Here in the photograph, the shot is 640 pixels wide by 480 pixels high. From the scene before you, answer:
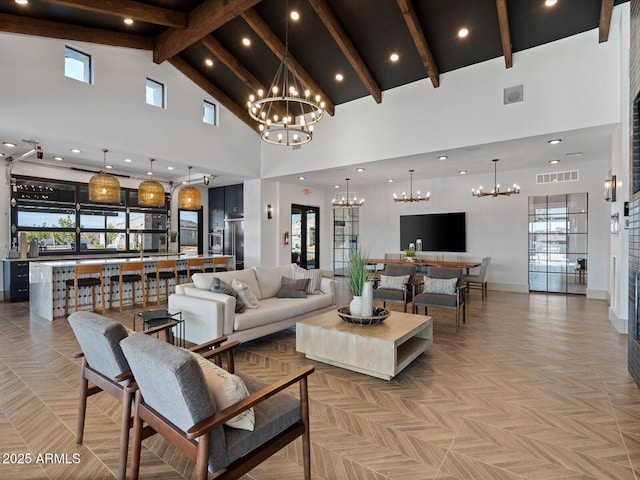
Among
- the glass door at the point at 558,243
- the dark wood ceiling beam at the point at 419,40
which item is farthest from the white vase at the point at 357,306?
the glass door at the point at 558,243

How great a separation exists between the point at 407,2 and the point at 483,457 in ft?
18.2

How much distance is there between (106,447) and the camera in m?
2.33

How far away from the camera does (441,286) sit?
5359 millimetres

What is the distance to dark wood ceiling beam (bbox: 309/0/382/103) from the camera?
523 cm

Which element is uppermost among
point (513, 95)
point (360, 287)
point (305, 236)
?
point (513, 95)

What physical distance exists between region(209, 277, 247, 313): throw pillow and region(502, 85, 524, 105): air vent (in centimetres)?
535

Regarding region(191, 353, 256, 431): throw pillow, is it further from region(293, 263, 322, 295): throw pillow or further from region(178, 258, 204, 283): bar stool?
region(178, 258, 204, 283): bar stool

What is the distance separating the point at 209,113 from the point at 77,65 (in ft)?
9.14

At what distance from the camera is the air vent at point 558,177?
26.6 ft

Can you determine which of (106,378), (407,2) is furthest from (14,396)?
(407,2)

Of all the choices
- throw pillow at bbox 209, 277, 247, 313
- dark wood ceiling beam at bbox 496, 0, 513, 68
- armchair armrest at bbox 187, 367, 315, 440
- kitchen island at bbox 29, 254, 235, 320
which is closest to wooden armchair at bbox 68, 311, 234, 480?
armchair armrest at bbox 187, 367, 315, 440

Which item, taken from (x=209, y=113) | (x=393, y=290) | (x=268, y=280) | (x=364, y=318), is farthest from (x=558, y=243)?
(x=209, y=113)

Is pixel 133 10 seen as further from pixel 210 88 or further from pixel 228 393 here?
pixel 228 393

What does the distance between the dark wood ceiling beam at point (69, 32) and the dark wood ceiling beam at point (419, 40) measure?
487 centimetres
